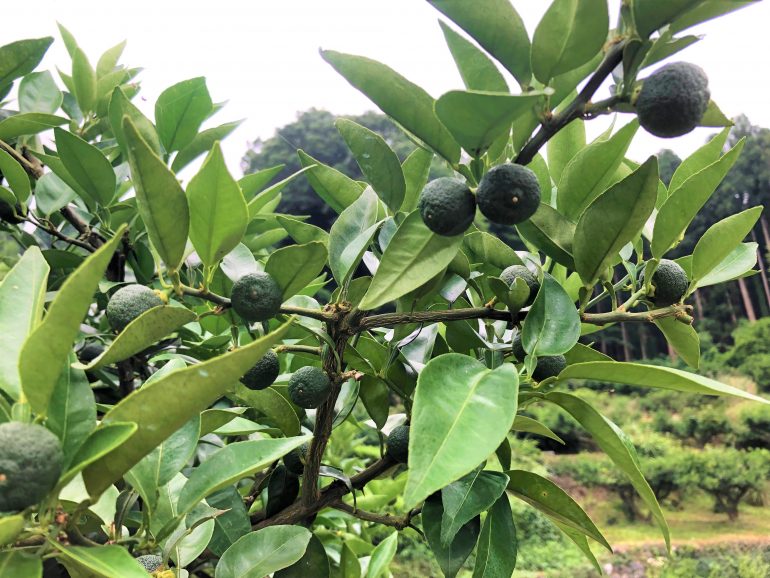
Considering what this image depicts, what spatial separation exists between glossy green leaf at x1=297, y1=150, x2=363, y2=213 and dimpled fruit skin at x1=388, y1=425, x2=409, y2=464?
8.2 inches

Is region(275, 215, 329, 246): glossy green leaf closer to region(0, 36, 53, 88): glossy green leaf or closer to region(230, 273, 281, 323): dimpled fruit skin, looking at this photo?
region(230, 273, 281, 323): dimpled fruit skin

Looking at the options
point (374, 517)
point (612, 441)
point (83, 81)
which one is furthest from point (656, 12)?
point (83, 81)

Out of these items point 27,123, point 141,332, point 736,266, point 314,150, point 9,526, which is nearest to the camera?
point 9,526

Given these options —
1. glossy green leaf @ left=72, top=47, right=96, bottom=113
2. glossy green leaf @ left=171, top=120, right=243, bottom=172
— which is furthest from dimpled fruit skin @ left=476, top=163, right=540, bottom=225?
glossy green leaf @ left=72, top=47, right=96, bottom=113

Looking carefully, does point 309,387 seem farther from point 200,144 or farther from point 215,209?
point 200,144

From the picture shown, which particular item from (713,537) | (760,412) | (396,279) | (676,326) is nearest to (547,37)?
(396,279)

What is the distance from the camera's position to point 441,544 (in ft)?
1.54

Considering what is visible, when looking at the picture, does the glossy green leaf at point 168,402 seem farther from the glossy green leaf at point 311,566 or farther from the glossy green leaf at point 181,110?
the glossy green leaf at point 181,110

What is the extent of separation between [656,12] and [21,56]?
0.71 meters

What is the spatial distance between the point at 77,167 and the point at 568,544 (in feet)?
19.5

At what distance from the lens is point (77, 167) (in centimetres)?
59

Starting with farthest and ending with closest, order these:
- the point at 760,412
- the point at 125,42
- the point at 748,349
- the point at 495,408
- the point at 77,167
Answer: the point at 748,349
the point at 760,412
the point at 125,42
the point at 77,167
the point at 495,408

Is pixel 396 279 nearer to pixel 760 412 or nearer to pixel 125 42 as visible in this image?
pixel 125 42

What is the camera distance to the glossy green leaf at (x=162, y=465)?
0.39 m
